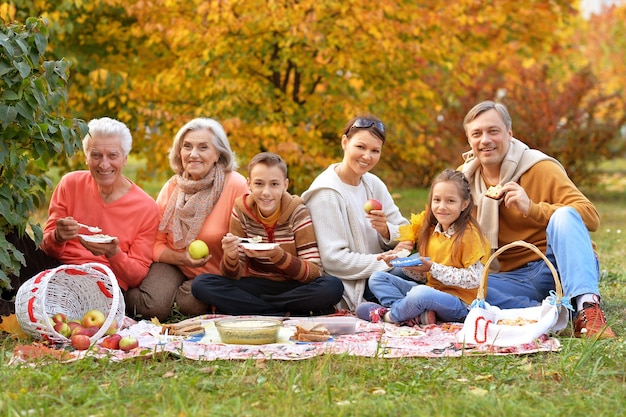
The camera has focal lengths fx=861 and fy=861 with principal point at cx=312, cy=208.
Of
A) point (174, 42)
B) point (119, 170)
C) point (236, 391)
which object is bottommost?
point (236, 391)

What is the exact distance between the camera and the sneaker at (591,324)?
436 centimetres

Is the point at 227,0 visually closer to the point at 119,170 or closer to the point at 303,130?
the point at 303,130

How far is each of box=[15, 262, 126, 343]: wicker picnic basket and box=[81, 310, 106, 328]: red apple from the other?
8 centimetres

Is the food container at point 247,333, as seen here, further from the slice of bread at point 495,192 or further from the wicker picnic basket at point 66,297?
the slice of bread at point 495,192

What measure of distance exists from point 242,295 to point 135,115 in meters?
4.77

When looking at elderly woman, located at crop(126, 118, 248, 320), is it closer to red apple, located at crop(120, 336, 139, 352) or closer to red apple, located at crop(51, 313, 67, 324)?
red apple, located at crop(51, 313, 67, 324)

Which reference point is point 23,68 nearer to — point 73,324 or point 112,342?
point 73,324

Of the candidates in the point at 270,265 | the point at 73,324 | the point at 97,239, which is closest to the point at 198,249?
the point at 270,265

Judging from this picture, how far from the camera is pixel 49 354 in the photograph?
3.98 metres

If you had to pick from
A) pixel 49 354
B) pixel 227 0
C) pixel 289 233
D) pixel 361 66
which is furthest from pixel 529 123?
pixel 49 354

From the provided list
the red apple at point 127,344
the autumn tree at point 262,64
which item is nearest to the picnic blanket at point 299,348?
the red apple at point 127,344

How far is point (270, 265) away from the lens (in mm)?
5289

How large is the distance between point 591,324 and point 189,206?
8.05 ft

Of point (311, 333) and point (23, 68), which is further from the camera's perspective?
point (311, 333)
